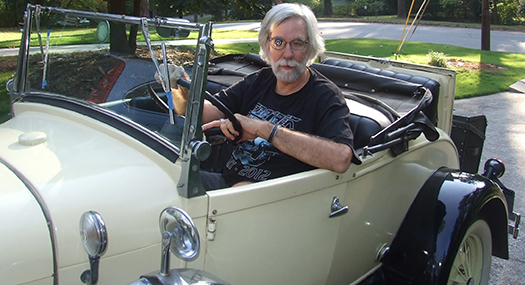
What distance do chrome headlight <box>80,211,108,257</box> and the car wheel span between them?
168 cm

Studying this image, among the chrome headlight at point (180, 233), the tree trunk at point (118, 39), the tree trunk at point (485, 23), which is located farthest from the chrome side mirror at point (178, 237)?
the tree trunk at point (485, 23)

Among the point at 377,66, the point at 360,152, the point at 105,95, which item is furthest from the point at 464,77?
the point at 105,95

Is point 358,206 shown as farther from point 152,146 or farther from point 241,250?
point 152,146

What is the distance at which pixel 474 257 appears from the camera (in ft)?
8.38

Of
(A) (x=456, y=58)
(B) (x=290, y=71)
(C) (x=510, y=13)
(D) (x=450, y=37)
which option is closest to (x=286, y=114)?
(B) (x=290, y=71)

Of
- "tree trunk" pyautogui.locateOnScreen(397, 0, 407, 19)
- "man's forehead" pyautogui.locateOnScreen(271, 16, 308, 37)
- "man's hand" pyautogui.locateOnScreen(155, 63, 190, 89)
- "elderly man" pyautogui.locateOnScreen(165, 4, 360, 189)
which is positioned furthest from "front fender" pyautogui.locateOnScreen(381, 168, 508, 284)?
Answer: "tree trunk" pyautogui.locateOnScreen(397, 0, 407, 19)

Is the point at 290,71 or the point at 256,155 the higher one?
the point at 290,71

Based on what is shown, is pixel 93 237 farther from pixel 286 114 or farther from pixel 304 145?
pixel 286 114

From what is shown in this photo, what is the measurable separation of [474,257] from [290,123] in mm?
1372

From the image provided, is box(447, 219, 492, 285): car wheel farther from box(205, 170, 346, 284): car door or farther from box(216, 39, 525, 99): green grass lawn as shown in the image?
box(216, 39, 525, 99): green grass lawn

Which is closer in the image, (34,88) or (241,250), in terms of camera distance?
(241,250)

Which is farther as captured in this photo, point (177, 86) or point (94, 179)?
point (177, 86)

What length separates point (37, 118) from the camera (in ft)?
6.51

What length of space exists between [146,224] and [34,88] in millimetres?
1176
